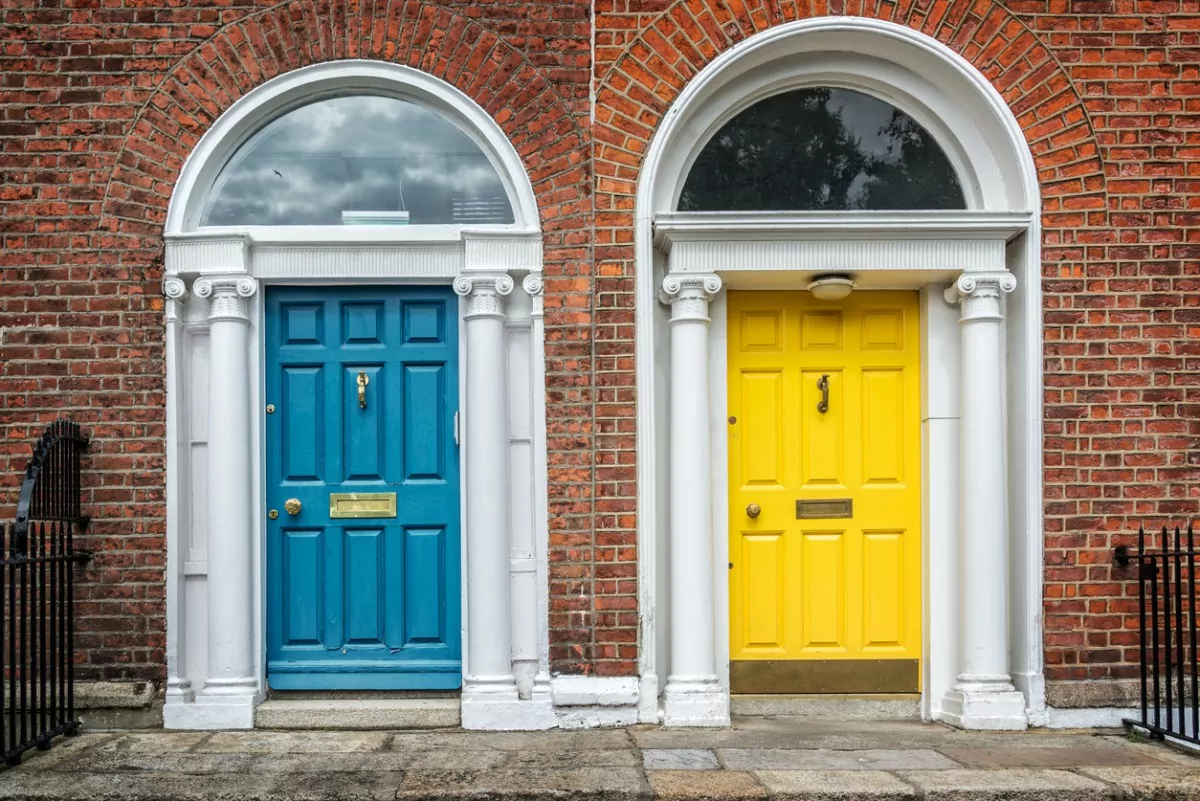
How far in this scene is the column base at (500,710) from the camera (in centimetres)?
531

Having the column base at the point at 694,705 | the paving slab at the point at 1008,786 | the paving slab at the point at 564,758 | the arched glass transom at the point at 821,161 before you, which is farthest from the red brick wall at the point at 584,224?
the paving slab at the point at 1008,786

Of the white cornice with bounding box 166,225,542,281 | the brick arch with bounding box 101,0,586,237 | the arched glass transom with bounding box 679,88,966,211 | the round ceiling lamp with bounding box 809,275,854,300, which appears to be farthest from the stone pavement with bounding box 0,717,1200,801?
the arched glass transom with bounding box 679,88,966,211

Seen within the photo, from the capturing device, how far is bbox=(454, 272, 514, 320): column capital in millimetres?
5391

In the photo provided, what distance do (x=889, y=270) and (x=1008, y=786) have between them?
8.09 feet

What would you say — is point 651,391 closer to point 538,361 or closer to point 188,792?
point 538,361

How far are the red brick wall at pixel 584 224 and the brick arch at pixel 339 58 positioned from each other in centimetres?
1

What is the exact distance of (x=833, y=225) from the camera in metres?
5.35

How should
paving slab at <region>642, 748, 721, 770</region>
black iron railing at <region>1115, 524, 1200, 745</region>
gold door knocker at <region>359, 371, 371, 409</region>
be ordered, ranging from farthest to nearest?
gold door knocker at <region>359, 371, 371, 409</region> < black iron railing at <region>1115, 524, 1200, 745</region> < paving slab at <region>642, 748, 721, 770</region>

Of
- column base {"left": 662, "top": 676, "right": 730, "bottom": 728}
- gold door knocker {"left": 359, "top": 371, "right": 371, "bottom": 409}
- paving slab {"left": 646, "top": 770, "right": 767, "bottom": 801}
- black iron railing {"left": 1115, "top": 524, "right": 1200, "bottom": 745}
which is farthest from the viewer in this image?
gold door knocker {"left": 359, "top": 371, "right": 371, "bottom": 409}

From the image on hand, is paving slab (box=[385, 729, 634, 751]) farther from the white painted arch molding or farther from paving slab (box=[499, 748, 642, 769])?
the white painted arch molding

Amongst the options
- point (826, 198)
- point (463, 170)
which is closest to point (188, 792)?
point (463, 170)

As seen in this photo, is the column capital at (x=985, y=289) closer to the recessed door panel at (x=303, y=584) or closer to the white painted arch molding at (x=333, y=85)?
the white painted arch molding at (x=333, y=85)

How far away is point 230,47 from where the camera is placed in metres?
5.42

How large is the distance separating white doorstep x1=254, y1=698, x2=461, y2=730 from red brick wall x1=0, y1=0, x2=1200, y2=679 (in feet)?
2.03
